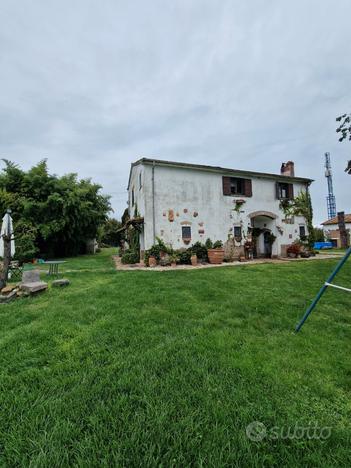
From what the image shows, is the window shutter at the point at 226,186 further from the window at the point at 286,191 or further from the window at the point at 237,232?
the window at the point at 286,191

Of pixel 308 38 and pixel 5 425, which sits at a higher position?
pixel 308 38

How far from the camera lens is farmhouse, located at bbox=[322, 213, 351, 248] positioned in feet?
83.2

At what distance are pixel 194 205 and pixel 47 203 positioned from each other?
10735 mm

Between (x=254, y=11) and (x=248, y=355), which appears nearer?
(x=248, y=355)

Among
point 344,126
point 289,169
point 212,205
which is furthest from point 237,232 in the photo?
point 344,126

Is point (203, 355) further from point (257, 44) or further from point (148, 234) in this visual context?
point (257, 44)

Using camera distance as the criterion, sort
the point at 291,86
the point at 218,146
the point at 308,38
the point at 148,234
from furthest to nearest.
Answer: the point at 218,146, the point at 148,234, the point at 291,86, the point at 308,38

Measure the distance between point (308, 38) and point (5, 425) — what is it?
11.7 metres

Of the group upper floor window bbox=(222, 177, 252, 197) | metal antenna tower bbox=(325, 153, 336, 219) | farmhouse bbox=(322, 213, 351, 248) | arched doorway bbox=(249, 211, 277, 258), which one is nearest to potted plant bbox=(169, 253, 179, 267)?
upper floor window bbox=(222, 177, 252, 197)

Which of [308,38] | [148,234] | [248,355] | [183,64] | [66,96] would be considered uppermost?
[183,64]

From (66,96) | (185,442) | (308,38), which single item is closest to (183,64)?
(308,38)

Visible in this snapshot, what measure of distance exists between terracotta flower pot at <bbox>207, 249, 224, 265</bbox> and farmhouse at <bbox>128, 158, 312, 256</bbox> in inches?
41.3

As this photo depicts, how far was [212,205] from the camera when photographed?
1285 cm

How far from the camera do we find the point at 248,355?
8.16 feet
